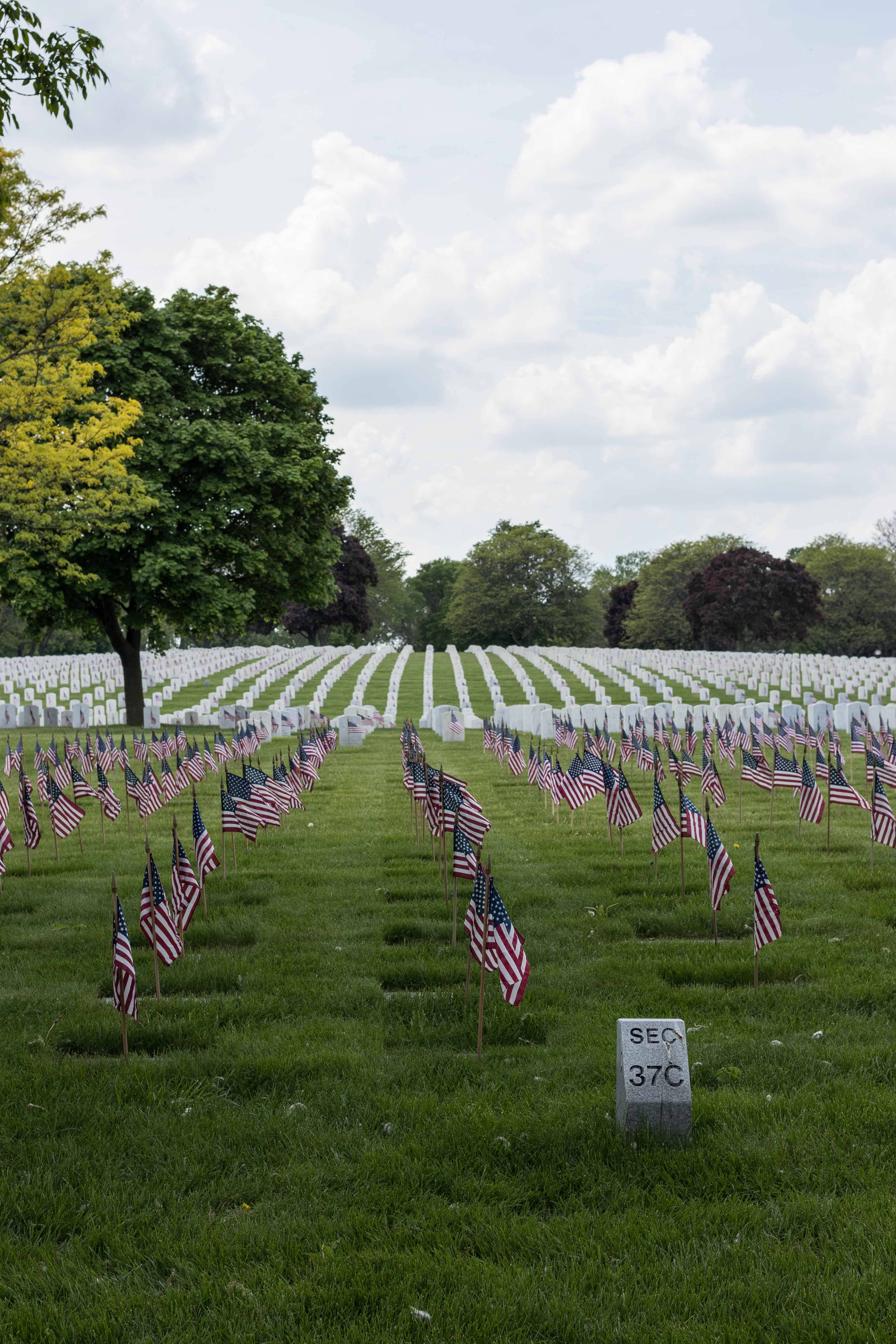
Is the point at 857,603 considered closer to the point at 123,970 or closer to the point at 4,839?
the point at 4,839

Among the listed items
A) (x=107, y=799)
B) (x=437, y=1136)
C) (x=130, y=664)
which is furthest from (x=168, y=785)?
(x=130, y=664)

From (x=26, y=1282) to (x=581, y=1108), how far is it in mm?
2788

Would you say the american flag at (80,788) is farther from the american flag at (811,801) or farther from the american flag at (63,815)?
the american flag at (811,801)

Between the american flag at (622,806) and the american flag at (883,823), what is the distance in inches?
104

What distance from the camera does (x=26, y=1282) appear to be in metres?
4.26

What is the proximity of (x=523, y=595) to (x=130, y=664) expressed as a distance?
6837 centimetres

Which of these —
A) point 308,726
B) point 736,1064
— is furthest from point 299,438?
point 736,1064

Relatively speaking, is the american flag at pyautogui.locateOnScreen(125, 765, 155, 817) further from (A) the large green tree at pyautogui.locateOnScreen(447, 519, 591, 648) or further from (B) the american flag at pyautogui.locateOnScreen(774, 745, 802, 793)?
(A) the large green tree at pyautogui.locateOnScreen(447, 519, 591, 648)

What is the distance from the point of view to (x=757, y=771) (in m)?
16.5

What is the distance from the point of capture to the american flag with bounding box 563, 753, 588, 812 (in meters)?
14.5

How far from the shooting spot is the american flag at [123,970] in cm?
627

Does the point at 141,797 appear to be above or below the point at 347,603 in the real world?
below

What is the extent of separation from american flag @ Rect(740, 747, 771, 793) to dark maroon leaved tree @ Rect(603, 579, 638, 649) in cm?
8252

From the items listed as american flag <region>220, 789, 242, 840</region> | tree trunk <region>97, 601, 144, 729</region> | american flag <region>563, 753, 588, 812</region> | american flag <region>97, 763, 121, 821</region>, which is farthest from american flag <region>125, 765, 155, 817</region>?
tree trunk <region>97, 601, 144, 729</region>
